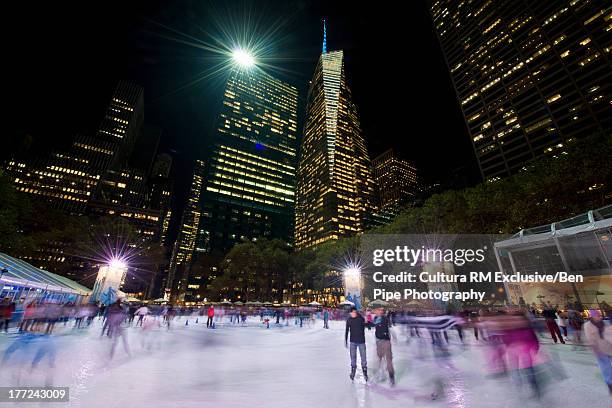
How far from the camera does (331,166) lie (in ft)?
499

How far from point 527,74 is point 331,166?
293 ft

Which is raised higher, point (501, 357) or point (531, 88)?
point (531, 88)

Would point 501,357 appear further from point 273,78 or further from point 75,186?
point 273,78

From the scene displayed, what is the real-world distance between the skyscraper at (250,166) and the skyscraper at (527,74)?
92302mm

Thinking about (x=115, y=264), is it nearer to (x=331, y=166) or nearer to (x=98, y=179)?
(x=98, y=179)

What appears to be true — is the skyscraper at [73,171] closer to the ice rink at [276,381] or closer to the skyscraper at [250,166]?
the skyscraper at [250,166]

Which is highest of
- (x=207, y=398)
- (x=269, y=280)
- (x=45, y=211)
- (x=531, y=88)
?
(x=531, y=88)

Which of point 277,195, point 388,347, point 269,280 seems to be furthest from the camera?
point 277,195

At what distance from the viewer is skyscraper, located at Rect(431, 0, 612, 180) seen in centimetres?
7356

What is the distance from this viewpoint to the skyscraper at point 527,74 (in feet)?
241

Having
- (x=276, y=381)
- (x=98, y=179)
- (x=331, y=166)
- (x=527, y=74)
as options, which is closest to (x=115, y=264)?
(x=276, y=381)

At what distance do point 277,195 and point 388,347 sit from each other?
141 m

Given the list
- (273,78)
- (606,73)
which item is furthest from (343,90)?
(606,73)

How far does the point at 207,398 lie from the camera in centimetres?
467
